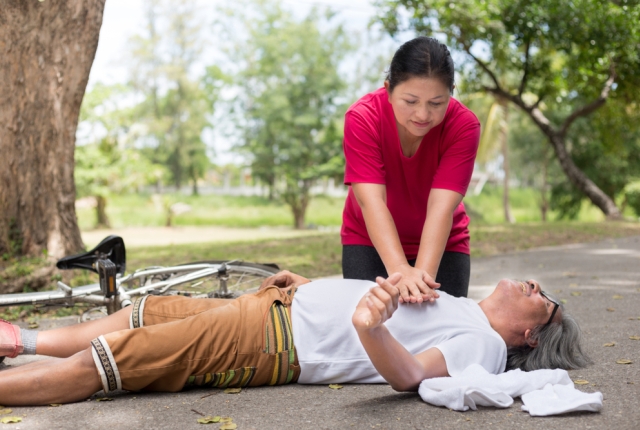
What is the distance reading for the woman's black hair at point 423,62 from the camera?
3.04 metres

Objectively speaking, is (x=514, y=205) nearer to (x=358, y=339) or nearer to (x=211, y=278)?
(x=211, y=278)

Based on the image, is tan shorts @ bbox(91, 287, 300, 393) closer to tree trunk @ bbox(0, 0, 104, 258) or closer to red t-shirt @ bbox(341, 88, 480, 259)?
red t-shirt @ bbox(341, 88, 480, 259)

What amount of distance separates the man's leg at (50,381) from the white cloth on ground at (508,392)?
141 cm

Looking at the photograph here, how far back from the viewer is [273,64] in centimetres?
2733

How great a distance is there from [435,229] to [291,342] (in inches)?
34.5

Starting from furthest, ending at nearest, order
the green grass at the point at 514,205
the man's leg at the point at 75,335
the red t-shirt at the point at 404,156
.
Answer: the green grass at the point at 514,205, the red t-shirt at the point at 404,156, the man's leg at the point at 75,335

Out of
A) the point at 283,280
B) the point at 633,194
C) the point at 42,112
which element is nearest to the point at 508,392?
the point at 283,280

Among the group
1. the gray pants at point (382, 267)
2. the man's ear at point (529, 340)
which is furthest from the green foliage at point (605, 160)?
the man's ear at point (529, 340)

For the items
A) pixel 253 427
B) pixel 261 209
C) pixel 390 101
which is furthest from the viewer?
pixel 261 209

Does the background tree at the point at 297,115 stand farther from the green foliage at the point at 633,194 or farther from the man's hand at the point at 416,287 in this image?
the man's hand at the point at 416,287

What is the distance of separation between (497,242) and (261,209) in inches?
890

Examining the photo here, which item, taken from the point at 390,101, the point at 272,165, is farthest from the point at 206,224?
the point at 390,101

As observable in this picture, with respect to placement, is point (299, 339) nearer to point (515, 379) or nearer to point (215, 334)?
point (215, 334)

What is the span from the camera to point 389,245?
10.5 feet
